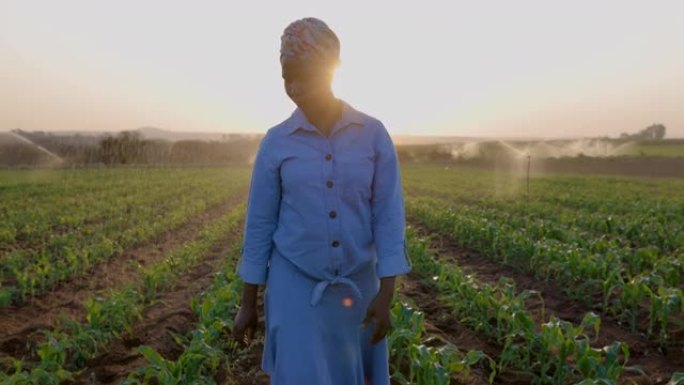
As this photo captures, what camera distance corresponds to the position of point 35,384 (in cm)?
351

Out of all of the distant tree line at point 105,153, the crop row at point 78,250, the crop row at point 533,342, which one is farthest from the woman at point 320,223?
the distant tree line at point 105,153

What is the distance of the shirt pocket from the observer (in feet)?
7.02

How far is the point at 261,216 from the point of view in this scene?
2.20 metres

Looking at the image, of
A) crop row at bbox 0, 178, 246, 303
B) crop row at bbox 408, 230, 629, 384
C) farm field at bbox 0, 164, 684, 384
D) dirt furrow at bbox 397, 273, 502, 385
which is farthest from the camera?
crop row at bbox 0, 178, 246, 303

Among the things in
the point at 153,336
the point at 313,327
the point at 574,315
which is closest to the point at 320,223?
the point at 313,327

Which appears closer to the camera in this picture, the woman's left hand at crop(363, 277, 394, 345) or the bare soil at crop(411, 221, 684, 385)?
the woman's left hand at crop(363, 277, 394, 345)

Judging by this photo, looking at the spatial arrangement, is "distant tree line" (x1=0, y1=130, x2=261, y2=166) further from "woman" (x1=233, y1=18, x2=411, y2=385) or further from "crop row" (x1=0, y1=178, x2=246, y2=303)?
"woman" (x1=233, y1=18, x2=411, y2=385)

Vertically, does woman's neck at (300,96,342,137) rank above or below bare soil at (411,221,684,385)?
above

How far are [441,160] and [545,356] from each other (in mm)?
62309

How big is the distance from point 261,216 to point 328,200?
0.27m

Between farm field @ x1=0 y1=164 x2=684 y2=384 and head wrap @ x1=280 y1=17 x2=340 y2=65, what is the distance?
2007mm

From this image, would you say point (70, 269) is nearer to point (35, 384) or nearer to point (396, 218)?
point (35, 384)

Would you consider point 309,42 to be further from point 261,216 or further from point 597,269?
point 597,269

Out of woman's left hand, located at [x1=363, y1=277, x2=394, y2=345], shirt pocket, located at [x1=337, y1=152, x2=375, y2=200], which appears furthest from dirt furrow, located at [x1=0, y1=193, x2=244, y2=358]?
shirt pocket, located at [x1=337, y1=152, x2=375, y2=200]
